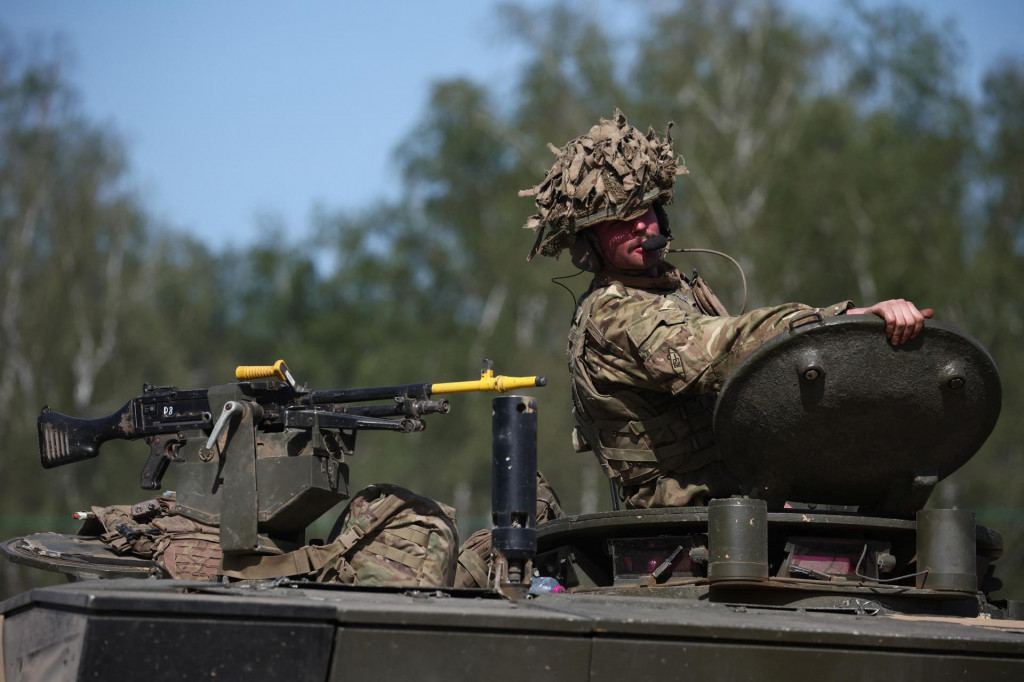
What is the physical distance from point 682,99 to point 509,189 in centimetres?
474

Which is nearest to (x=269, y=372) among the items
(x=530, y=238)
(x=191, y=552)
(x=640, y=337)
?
(x=191, y=552)

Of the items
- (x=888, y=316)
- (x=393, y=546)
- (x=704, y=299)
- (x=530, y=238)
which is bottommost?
(x=393, y=546)

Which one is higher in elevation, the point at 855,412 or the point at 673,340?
the point at 673,340

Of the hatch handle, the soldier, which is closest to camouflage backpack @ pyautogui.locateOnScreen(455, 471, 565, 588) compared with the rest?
the soldier

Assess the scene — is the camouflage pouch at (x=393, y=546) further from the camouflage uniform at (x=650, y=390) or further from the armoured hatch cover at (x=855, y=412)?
the armoured hatch cover at (x=855, y=412)

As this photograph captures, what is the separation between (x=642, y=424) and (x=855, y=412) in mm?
961

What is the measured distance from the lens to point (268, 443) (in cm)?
506

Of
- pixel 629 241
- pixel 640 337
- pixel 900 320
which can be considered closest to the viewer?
pixel 900 320

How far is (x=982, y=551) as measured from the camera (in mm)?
5195

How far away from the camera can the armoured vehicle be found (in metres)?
3.49

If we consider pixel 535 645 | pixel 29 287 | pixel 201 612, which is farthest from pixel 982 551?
pixel 29 287

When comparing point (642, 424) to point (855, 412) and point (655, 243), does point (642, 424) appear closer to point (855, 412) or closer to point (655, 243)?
point (655, 243)

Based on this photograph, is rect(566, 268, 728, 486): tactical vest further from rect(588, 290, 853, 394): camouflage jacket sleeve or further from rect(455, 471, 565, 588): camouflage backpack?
rect(455, 471, 565, 588): camouflage backpack

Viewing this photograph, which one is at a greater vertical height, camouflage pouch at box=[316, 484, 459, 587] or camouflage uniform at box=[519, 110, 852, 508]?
camouflage uniform at box=[519, 110, 852, 508]
